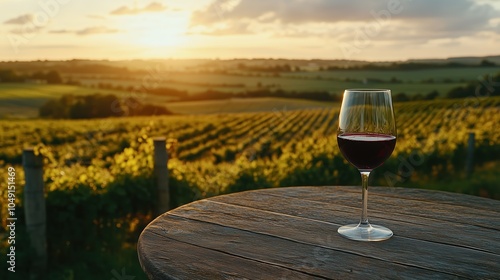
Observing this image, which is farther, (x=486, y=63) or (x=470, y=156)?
(x=486, y=63)

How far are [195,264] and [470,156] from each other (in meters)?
9.94

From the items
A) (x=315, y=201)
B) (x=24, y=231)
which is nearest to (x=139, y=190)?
(x=24, y=231)

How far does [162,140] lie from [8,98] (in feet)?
75.1

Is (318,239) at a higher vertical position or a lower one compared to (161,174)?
higher

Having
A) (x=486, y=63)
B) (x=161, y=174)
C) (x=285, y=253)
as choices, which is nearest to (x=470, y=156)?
(x=161, y=174)

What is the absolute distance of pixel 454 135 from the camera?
1196 cm

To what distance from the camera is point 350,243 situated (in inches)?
58.6

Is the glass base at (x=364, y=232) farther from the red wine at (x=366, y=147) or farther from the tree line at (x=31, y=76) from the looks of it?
the tree line at (x=31, y=76)

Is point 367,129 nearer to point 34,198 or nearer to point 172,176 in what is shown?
point 34,198

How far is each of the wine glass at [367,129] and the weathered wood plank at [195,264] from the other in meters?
0.35

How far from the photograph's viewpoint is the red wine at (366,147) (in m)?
1.53

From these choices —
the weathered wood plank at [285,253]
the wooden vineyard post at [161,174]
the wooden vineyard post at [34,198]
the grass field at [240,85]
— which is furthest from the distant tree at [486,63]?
the weathered wood plank at [285,253]

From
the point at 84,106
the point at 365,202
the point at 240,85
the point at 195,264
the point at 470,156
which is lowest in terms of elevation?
the point at 470,156

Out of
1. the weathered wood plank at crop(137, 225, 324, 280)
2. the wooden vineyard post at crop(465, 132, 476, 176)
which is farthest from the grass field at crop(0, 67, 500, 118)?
the weathered wood plank at crop(137, 225, 324, 280)
